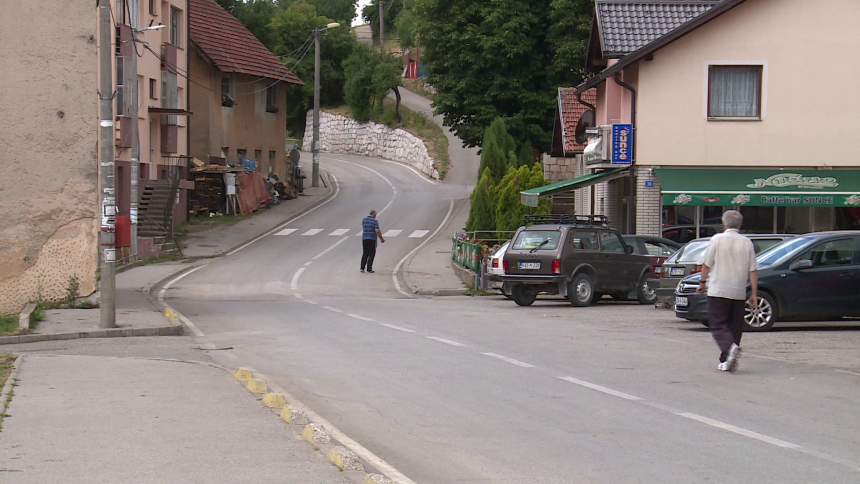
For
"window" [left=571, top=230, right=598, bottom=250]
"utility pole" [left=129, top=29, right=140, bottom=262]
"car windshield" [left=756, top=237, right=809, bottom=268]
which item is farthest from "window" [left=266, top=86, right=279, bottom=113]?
"car windshield" [left=756, top=237, right=809, bottom=268]

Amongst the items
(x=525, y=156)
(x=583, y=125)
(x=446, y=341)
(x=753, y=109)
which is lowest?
(x=446, y=341)

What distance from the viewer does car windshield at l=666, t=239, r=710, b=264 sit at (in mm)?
18141

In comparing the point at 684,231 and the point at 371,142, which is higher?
the point at 371,142

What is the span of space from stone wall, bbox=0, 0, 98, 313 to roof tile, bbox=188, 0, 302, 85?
96.2ft

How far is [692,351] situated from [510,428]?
18.2 ft

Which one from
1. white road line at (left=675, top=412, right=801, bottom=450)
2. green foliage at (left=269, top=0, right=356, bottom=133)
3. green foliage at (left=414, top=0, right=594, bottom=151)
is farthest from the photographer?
green foliage at (left=269, top=0, right=356, bottom=133)

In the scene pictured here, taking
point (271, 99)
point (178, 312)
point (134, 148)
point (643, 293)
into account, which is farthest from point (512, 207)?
point (271, 99)

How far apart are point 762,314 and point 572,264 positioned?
560 cm

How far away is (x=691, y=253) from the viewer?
18359 mm

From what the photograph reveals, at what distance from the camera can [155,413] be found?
812cm

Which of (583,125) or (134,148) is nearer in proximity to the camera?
(134,148)

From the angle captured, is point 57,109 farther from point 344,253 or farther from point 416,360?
point 344,253

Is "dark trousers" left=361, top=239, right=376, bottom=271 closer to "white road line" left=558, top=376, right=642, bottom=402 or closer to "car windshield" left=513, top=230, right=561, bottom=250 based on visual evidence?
"car windshield" left=513, top=230, right=561, bottom=250

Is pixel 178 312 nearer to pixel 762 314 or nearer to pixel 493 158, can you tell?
pixel 762 314
